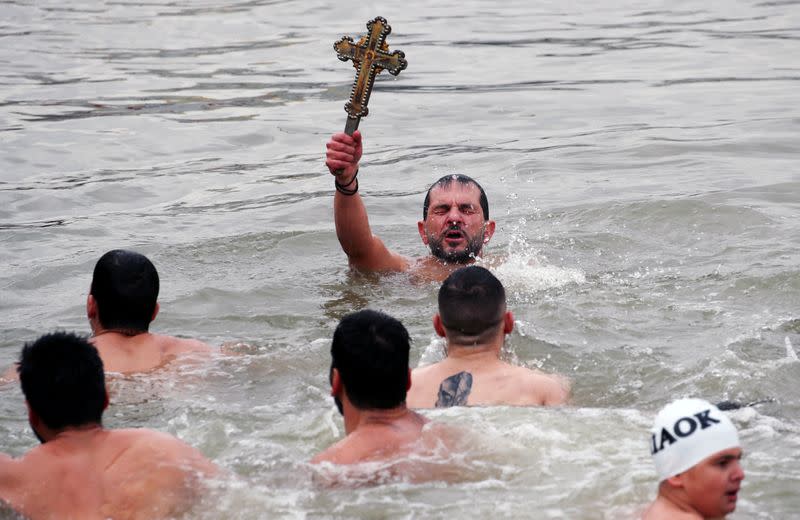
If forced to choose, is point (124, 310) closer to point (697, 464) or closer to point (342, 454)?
point (342, 454)

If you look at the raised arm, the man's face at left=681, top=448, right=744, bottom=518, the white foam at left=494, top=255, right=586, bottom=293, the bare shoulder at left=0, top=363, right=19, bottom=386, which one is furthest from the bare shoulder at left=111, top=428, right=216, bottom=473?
the white foam at left=494, top=255, right=586, bottom=293

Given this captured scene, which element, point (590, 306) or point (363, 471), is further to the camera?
point (590, 306)

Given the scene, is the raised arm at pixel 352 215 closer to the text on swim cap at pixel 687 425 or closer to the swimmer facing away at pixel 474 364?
the swimmer facing away at pixel 474 364

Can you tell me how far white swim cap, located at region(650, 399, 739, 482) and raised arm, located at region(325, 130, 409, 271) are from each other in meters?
3.74

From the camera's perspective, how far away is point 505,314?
6672mm

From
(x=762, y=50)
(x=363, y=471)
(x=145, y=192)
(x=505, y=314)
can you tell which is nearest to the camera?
Answer: (x=363, y=471)

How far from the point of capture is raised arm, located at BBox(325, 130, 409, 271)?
8188mm

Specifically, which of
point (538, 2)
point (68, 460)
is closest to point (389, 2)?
point (538, 2)

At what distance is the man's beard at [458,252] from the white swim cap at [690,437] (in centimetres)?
471

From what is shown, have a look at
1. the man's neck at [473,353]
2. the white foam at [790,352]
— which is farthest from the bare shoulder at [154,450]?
the white foam at [790,352]

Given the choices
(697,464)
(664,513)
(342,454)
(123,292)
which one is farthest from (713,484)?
(123,292)

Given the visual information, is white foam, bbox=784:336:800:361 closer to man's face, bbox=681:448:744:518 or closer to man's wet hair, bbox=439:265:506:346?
man's wet hair, bbox=439:265:506:346

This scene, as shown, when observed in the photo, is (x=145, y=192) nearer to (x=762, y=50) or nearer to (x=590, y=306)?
(x=590, y=306)

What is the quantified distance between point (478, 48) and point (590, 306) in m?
12.0
